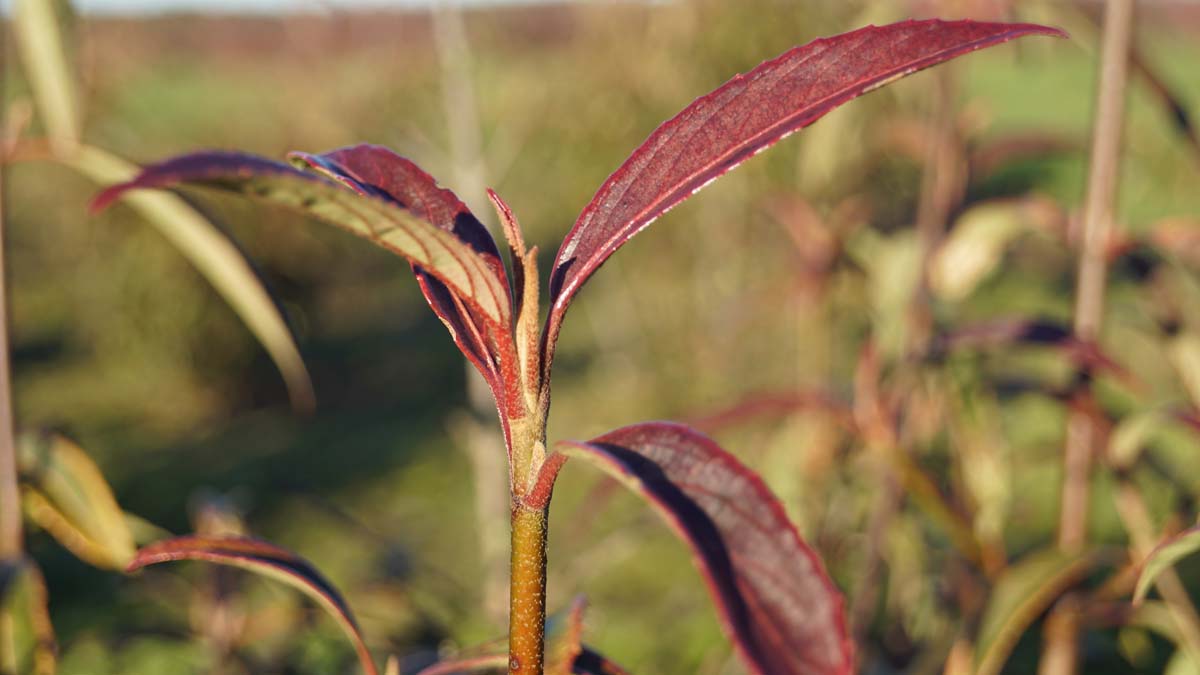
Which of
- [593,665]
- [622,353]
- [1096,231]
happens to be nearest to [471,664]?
[593,665]

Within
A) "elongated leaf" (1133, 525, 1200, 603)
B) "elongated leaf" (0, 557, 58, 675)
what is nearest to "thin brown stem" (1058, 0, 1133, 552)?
"elongated leaf" (1133, 525, 1200, 603)

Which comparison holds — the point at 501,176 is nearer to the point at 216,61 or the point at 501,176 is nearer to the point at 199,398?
the point at 199,398

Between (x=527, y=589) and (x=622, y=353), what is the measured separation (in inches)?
147

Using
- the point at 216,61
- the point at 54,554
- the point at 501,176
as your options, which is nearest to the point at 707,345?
the point at 501,176

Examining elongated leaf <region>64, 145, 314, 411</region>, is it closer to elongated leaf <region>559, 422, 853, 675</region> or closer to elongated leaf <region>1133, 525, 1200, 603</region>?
elongated leaf <region>559, 422, 853, 675</region>

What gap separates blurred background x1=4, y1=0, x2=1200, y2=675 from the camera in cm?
94

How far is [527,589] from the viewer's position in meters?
0.37

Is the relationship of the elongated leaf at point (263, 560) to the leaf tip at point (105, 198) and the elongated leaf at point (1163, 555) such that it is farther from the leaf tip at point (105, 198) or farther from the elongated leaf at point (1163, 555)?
the elongated leaf at point (1163, 555)

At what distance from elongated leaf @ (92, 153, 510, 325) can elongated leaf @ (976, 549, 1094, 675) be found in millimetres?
438

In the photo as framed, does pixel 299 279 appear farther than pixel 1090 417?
Yes

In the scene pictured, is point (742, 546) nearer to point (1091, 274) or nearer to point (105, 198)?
point (105, 198)

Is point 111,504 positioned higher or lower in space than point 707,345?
lower

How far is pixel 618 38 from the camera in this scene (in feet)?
10.8

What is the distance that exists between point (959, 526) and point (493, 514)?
37.2 inches
